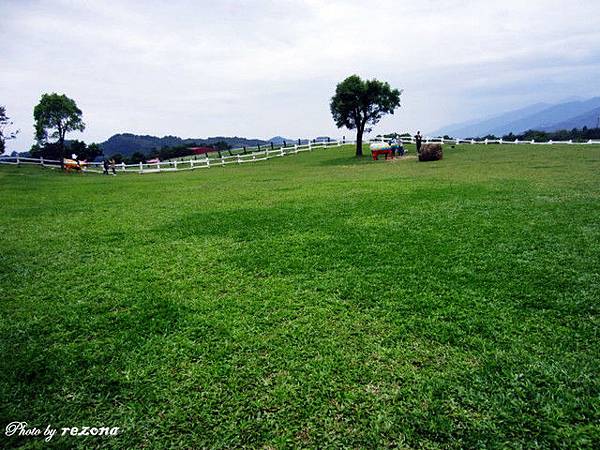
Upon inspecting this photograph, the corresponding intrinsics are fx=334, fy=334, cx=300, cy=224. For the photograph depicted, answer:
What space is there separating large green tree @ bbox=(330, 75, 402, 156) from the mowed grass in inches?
1215

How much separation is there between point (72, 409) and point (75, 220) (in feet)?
28.5

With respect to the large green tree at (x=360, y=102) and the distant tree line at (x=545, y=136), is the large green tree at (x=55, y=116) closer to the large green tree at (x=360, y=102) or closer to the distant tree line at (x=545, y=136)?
the large green tree at (x=360, y=102)

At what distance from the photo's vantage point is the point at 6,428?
8.97 feet

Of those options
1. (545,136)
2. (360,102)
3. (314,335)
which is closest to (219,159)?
(360,102)

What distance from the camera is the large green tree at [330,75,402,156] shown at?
35562 millimetres

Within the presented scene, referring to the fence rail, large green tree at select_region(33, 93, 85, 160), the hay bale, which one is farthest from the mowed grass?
large green tree at select_region(33, 93, 85, 160)

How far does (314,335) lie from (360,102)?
35930 mm

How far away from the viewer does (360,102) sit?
3606 centimetres

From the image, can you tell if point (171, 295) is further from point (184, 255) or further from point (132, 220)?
point (132, 220)

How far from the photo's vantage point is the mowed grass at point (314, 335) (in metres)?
2.67

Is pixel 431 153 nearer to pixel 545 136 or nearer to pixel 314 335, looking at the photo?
pixel 314 335

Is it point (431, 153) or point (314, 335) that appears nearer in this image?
point (314, 335)

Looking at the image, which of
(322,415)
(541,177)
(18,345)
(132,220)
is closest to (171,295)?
(18,345)

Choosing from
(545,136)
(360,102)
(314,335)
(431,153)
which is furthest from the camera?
(545,136)
